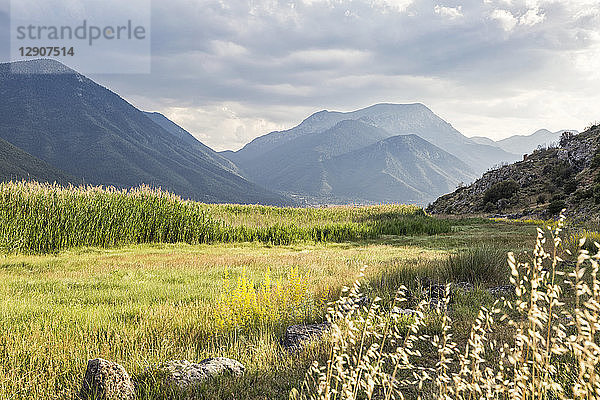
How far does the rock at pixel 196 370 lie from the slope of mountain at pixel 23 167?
138 metres

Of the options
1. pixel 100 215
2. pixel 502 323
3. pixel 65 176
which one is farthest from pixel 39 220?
pixel 65 176

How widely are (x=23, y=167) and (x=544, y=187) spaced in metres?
143

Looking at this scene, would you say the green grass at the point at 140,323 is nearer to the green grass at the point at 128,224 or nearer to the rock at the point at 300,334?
the rock at the point at 300,334

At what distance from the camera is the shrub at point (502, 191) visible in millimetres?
45097

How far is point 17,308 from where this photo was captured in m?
6.59

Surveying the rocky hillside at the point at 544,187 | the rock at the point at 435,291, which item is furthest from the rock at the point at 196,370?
the rocky hillside at the point at 544,187

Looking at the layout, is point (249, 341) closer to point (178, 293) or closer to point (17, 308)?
point (178, 293)

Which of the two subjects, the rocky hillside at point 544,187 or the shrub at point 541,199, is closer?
the rocky hillside at point 544,187

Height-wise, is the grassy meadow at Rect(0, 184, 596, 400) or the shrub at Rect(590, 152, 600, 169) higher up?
the shrub at Rect(590, 152, 600, 169)

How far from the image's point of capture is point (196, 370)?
414cm

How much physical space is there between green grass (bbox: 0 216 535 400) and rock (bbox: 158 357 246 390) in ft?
0.38

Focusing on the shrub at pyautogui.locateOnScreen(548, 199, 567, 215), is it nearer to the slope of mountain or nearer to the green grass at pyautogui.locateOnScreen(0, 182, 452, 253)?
the green grass at pyautogui.locateOnScreen(0, 182, 452, 253)

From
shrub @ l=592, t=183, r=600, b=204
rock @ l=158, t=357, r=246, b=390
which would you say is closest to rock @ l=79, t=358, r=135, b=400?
rock @ l=158, t=357, r=246, b=390

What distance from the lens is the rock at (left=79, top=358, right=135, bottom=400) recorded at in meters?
3.65
